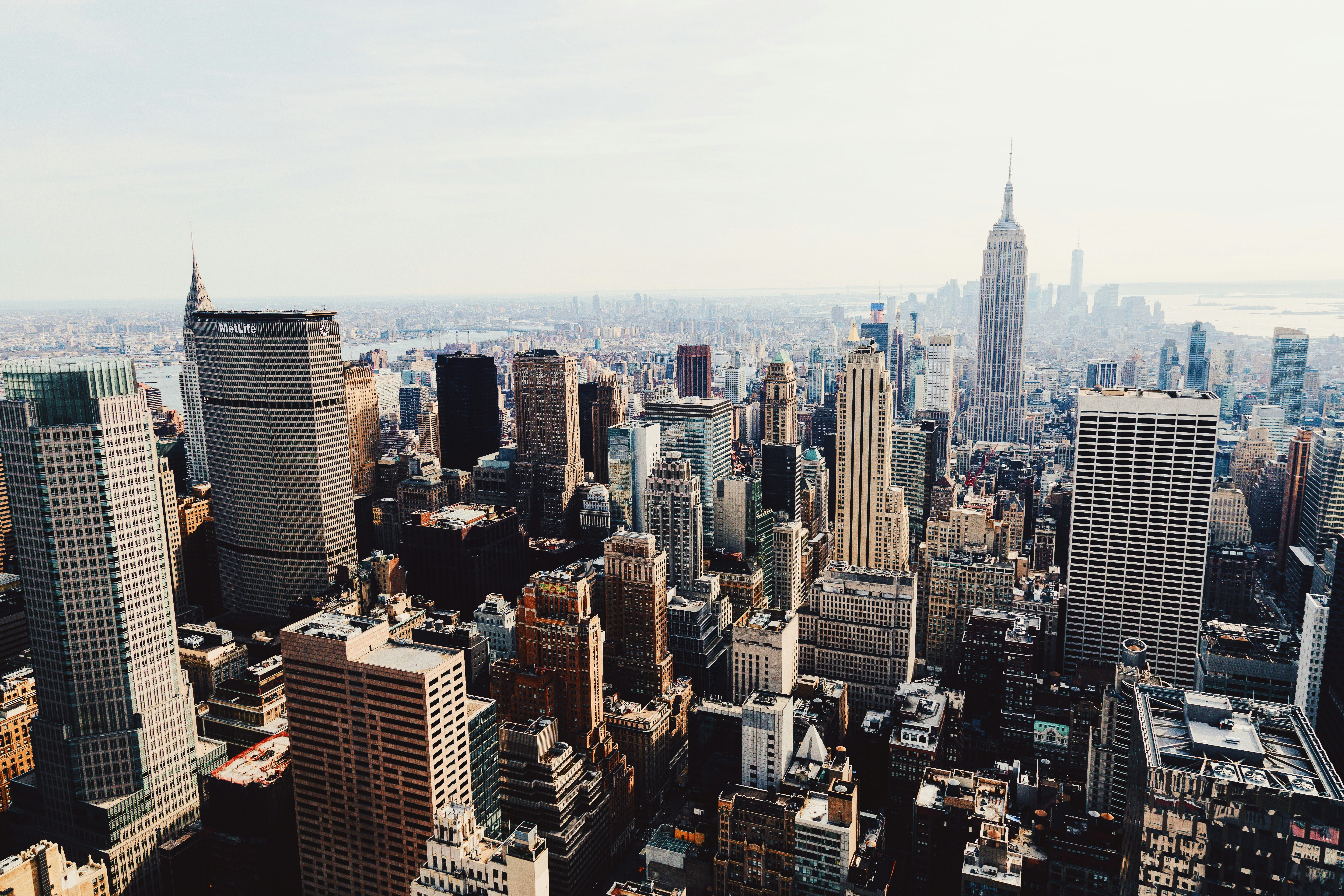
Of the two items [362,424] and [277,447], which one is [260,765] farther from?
[362,424]

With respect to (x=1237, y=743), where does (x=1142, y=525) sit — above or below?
below

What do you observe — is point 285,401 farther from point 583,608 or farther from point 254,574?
point 583,608

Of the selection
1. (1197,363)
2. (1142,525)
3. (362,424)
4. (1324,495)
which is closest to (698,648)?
(1142,525)

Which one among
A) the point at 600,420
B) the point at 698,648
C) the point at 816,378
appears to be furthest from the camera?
the point at 816,378

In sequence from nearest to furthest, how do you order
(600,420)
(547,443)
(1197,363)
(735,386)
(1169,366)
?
(547,443) < (600,420) < (1197,363) < (1169,366) < (735,386)

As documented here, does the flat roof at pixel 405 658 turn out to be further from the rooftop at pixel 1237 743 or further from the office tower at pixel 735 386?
the office tower at pixel 735 386
